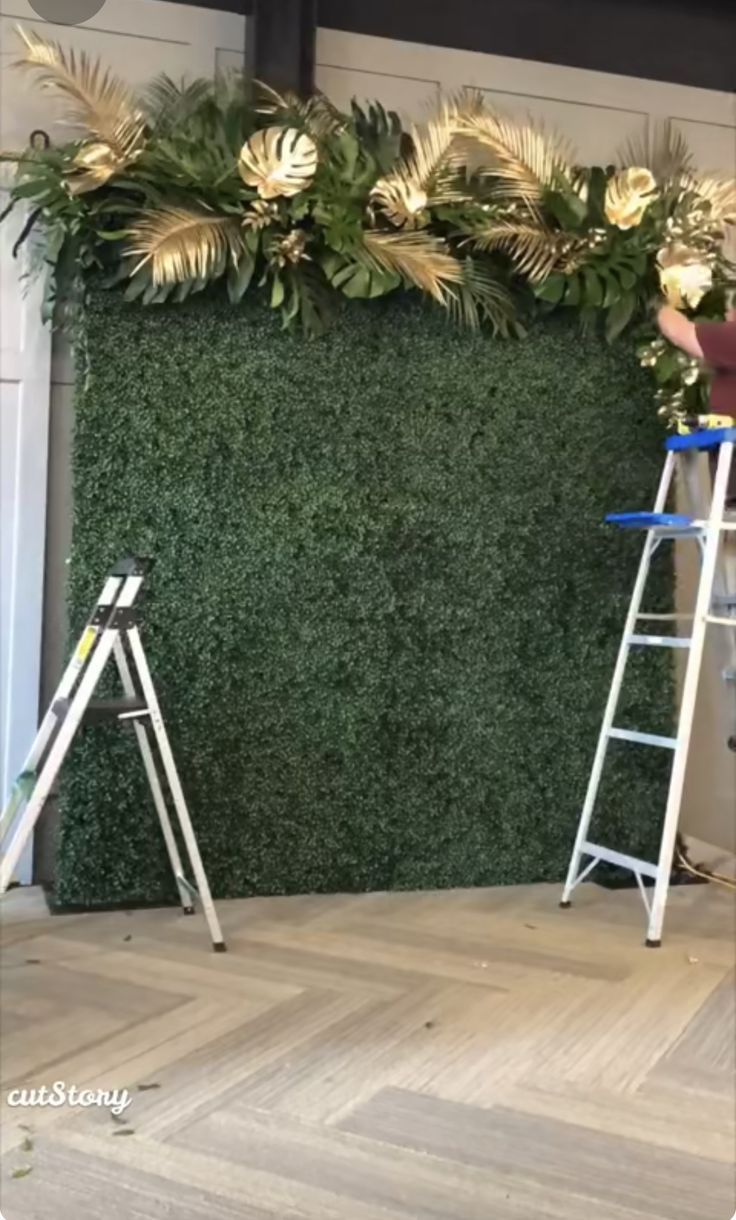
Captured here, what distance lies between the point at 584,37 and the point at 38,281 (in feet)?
6.17

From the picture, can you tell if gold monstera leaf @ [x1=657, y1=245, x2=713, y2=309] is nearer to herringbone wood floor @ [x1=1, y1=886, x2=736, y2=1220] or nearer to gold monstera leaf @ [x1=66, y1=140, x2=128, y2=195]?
gold monstera leaf @ [x1=66, y1=140, x2=128, y2=195]

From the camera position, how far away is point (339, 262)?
9.20ft

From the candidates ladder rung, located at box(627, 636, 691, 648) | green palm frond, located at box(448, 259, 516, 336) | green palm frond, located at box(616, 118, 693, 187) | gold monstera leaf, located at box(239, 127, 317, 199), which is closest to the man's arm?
green palm frond, located at box(448, 259, 516, 336)

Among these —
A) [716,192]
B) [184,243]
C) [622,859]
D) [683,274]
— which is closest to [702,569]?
[622,859]

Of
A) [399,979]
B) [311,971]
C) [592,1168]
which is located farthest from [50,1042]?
[592,1168]

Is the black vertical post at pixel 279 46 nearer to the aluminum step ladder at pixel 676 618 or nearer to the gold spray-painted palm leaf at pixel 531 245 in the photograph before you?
the gold spray-painted palm leaf at pixel 531 245

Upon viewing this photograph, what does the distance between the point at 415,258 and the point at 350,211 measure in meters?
0.21

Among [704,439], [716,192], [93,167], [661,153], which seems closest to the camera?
[93,167]

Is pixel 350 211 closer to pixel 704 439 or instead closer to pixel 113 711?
pixel 704 439

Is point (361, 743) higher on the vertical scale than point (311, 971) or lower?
higher

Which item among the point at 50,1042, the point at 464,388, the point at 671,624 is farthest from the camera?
the point at 671,624

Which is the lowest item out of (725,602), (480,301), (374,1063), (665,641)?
(374,1063)

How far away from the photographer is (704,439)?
8.95 ft

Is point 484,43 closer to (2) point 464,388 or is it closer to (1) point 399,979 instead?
(2) point 464,388
